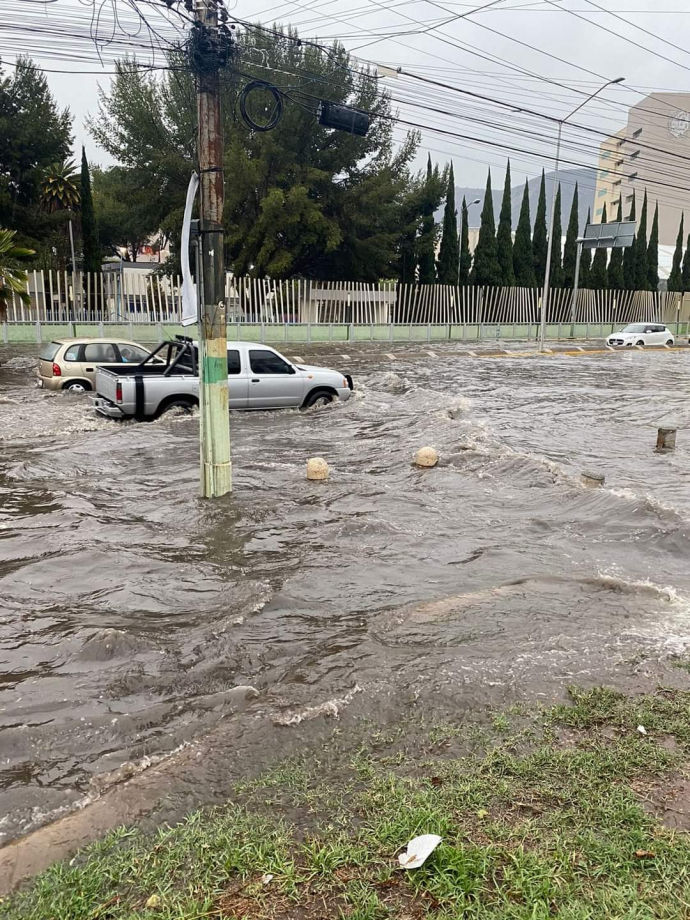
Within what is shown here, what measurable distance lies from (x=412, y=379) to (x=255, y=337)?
8790 mm

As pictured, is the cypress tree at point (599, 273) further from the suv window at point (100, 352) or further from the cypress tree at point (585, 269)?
the suv window at point (100, 352)

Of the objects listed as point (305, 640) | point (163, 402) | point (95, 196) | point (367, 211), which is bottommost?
point (305, 640)

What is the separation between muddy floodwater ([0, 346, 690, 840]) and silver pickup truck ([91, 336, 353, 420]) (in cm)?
48

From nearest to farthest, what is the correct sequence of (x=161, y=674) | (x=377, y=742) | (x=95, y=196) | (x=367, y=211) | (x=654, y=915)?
(x=654, y=915), (x=377, y=742), (x=161, y=674), (x=367, y=211), (x=95, y=196)

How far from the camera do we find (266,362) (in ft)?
46.8

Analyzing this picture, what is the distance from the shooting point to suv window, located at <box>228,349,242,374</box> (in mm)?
13859

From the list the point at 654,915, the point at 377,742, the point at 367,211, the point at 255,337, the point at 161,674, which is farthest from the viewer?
the point at 367,211

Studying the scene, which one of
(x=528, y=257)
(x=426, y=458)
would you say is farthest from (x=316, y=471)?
(x=528, y=257)

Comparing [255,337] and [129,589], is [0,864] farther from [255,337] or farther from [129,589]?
[255,337]

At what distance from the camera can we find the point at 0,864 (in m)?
2.82

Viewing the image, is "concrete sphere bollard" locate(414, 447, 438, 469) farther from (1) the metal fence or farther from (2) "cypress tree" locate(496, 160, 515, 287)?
(2) "cypress tree" locate(496, 160, 515, 287)

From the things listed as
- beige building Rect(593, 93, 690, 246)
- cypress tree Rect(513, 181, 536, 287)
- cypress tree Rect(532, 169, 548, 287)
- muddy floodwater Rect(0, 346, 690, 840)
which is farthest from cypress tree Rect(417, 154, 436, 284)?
beige building Rect(593, 93, 690, 246)

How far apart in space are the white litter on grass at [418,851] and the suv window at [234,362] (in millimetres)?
11809

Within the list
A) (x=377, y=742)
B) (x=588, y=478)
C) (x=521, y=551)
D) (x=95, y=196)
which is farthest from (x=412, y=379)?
(x=95, y=196)
